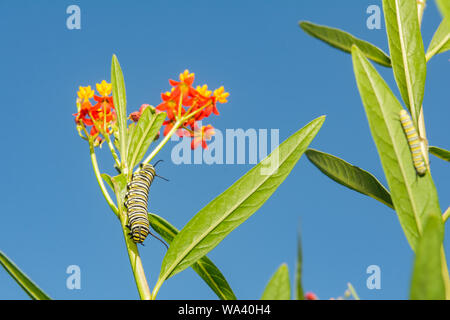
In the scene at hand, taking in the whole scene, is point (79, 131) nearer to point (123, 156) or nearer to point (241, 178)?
point (123, 156)

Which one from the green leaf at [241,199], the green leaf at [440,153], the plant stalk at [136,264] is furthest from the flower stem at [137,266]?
the green leaf at [440,153]

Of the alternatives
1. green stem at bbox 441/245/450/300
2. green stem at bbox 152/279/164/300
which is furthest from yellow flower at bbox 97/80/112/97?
green stem at bbox 441/245/450/300

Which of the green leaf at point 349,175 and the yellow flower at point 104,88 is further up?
the yellow flower at point 104,88

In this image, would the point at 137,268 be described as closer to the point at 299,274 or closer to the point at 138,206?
the point at 138,206

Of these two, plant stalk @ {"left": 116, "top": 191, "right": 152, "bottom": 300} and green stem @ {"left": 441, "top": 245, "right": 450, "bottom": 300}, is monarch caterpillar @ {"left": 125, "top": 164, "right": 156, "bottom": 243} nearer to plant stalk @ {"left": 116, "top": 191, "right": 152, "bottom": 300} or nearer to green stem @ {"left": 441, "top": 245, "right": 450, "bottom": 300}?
plant stalk @ {"left": 116, "top": 191, "right": 152, "bottom": 300}

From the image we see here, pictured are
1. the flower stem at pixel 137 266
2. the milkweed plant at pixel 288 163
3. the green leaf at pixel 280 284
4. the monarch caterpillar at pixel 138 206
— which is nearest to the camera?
the green leaf at pixel 280 284

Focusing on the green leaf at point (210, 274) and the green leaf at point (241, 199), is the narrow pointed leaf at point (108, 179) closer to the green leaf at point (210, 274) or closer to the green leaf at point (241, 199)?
the green leaf at point (210, 274)
